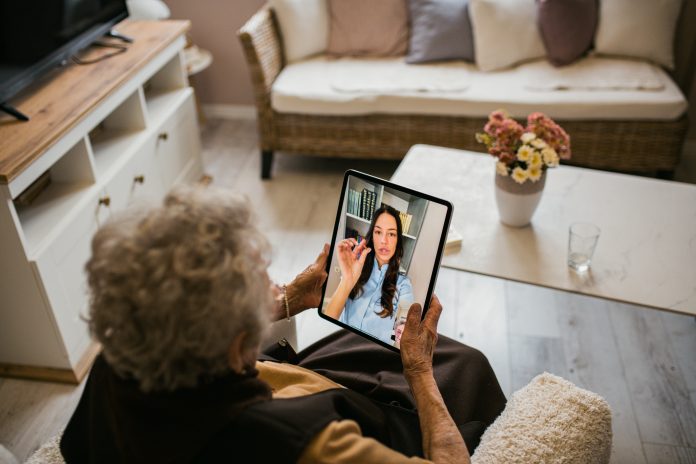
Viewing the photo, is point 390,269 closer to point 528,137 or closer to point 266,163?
point 528,137

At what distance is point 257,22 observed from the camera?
2.71 m

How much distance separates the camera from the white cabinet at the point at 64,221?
170cm

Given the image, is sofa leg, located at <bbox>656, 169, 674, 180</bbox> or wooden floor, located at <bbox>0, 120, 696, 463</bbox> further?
sofa leg, located at <bbox>656, 169, 674, 180</bbox>

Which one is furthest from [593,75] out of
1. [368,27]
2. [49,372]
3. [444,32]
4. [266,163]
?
[49,372]

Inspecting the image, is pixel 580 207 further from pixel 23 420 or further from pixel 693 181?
pixel 23 420

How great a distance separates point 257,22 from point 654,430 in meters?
2.19

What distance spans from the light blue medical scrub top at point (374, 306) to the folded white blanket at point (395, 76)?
1.61 m

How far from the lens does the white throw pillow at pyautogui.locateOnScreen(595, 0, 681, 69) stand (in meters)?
2.76

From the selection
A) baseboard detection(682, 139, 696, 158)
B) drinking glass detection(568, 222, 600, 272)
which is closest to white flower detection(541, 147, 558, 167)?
drinking glass detection(568, 222, 600, 272)

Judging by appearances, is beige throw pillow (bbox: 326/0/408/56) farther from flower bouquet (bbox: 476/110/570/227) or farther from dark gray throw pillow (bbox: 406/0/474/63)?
flower bouquet (bbox: 476/110/570/227)

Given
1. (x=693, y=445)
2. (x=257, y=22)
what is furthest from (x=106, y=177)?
(x=693, y=445)

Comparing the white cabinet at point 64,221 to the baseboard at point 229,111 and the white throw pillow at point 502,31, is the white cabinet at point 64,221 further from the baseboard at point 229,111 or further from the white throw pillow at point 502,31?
the white throw pillow at point 502,31

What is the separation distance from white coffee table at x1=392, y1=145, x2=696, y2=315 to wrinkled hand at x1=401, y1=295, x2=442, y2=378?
505mm

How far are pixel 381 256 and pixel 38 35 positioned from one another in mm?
1468
